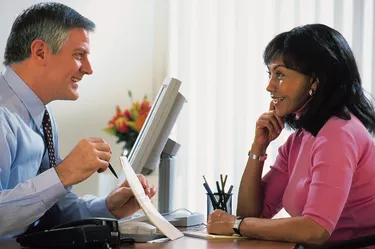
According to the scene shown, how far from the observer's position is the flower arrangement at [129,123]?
3.53 meters

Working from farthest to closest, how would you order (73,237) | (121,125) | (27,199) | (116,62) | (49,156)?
(116,62)
(121,125)
(49,156)
(27,199)
(73,237)

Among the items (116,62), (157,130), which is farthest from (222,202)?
(116,62)

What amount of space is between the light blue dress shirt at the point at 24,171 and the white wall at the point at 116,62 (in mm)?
1727

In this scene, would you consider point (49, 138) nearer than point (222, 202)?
Yes

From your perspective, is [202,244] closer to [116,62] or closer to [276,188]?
[276,188]

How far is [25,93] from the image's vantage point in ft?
5.98

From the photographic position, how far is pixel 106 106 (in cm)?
378

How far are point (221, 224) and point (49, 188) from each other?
53cm

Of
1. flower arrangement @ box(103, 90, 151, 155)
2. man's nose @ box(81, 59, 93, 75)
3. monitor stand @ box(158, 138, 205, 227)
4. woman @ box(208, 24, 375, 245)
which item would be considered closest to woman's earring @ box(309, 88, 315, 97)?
woman @ box(208, 24, 375, 245)

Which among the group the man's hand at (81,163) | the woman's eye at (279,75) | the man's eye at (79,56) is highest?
the man's eye at (79,56)

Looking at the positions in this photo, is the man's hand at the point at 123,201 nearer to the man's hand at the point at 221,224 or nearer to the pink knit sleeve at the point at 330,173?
the man's hand at the point at 221,224

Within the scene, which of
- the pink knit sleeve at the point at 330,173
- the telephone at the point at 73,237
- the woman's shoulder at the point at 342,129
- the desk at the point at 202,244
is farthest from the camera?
the woman's shoulder at the point at 342,129

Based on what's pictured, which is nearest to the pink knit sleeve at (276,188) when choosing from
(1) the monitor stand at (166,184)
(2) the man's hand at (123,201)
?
(1) the monitor stand at (166,184)

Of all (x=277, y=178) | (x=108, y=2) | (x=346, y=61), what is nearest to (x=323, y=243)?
(x=277, y=178)
